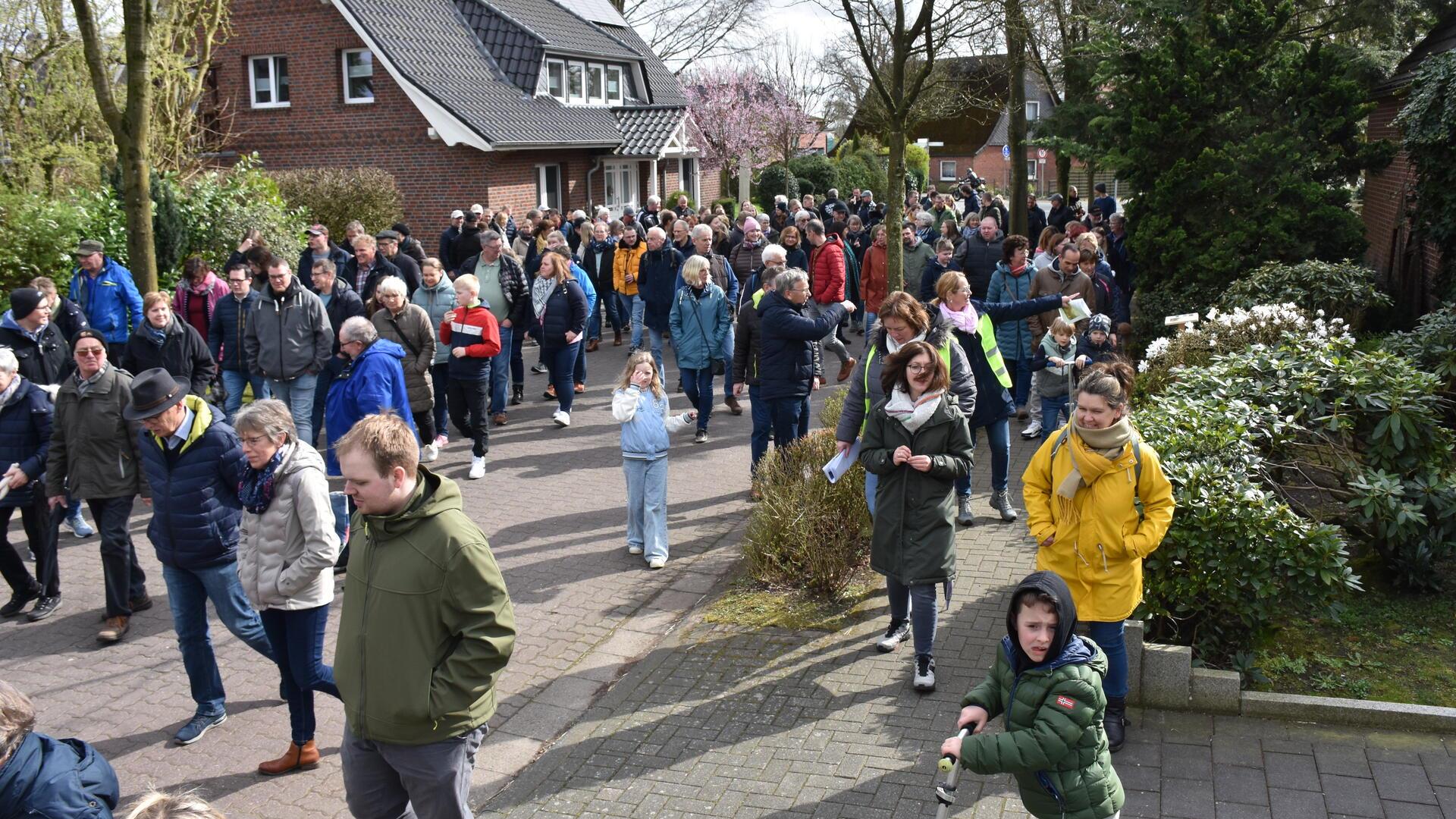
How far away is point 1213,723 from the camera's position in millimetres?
5680

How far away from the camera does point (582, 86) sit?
3369 centimetres

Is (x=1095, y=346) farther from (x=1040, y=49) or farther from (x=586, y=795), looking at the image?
(x=1040, y=49)

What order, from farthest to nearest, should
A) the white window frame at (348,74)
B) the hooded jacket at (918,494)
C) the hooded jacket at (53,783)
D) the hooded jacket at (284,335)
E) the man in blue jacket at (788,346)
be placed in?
the white window frame at (348,74) → the hooded jacket at (284,335) → the man in blue jacket at (788,346) → the hooded jacket at (918,494) → the hooded jacket at (53,783)

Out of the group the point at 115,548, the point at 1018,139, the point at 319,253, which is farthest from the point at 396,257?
the point at 1018,139

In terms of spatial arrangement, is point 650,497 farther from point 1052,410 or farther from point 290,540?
point 1052,410

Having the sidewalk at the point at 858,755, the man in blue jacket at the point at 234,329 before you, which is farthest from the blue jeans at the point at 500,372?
the sidewalk at the point at 858,755

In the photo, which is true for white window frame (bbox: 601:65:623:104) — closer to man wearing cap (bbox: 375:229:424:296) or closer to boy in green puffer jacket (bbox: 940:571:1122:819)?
man wearing cap (bbox: 375:229:424:296)

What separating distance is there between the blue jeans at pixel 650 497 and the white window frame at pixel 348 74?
21995 mm

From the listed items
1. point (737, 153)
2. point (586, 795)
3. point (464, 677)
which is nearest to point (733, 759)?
point (586, 795)

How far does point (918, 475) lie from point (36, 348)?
717 centimetres

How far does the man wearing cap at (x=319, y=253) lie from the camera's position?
42.0 feet

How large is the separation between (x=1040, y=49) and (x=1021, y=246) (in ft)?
63.8

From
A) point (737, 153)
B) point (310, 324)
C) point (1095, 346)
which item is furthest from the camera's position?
point (737, 153)

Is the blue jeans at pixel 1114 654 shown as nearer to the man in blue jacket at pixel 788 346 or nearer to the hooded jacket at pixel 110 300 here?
the man in blue jacket at pixel 788 346
